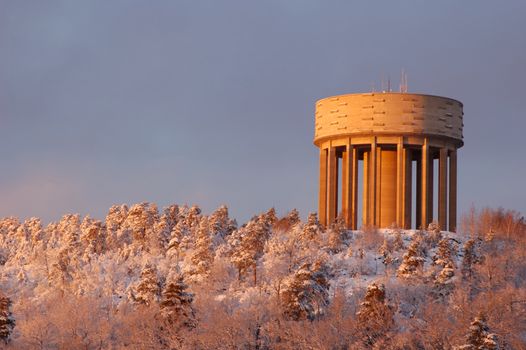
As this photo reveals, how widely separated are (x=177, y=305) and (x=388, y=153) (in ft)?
87.4

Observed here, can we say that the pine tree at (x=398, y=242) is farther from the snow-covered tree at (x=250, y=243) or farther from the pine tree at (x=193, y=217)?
the pine tree at (x=193, y=217)

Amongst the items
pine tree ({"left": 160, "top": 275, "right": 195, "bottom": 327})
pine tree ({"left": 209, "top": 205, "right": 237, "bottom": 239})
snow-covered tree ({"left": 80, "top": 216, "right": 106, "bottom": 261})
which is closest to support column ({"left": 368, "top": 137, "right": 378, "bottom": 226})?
pine tree ({"left": 209, "top": 205, "right": 237, "bottom": 239})

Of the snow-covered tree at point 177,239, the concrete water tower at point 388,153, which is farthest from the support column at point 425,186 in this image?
the snow-covered tree at point 177,239

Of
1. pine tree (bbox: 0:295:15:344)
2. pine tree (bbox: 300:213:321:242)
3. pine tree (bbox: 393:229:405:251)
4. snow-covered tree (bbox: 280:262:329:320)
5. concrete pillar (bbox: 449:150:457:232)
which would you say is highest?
concrete pillar (bbox: 449:150:457:232)

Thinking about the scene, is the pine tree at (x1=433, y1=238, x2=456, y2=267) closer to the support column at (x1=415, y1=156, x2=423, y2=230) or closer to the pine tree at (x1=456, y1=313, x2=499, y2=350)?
the support column at (x1=415, y1=156, x2=423, y2=230)

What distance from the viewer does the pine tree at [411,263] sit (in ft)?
249

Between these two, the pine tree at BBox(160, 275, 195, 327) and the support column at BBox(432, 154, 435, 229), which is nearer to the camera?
the pine tree at BBox(160, 275, 195, 327)

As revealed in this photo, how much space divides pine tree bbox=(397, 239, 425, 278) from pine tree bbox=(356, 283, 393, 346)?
9168 millimetres

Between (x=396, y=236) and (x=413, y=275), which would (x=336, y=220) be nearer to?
(x=396, y=236)

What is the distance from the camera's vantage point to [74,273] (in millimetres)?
89000

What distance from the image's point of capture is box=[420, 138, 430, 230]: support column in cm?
8519

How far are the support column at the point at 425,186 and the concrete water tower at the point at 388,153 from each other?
75 mm

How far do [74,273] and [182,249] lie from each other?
342 inches

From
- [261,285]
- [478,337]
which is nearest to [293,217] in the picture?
[261,285]
